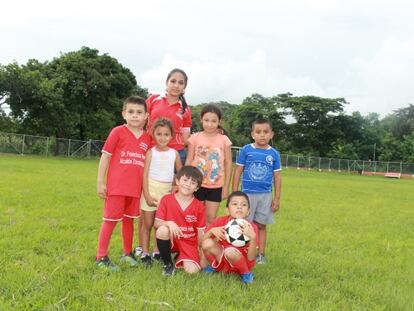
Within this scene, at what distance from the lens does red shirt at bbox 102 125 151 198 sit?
4.25 m

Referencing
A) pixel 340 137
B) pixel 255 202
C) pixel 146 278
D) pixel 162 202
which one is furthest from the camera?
pixel 340 137

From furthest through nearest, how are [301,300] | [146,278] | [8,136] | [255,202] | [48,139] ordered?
[48,139], [8,136], [255,202], [146,278], [301,300]

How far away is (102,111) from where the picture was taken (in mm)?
33250

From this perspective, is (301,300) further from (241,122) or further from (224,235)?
(241,122)

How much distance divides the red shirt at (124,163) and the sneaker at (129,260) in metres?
0.62

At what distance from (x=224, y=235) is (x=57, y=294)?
1.47 m

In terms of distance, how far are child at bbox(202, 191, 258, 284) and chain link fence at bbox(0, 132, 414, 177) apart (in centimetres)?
1855

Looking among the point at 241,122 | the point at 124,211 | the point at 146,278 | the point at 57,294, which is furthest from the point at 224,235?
the point at 241,122

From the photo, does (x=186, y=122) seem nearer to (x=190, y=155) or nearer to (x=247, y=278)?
(x=190, y=155)

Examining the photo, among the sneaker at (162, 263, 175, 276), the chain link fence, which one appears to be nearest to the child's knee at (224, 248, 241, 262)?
the sneaker at (162, 263, 175, 276)

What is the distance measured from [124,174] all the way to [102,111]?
98.6 feet

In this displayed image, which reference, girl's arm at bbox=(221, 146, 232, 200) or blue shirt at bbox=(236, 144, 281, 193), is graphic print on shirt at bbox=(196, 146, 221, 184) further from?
blue shirt at bbox=(236, 144, 281, 193)

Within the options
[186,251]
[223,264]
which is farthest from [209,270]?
[186,251]

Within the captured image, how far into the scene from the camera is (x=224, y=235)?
3.92m
